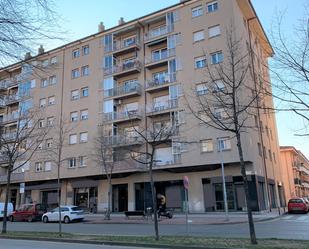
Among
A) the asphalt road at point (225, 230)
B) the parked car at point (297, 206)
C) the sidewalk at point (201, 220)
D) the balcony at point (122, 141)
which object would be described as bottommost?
the asphalt road at point (225, 230)

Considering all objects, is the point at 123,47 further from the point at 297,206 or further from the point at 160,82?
the point at 297,206

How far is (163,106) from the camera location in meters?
→ 35.2

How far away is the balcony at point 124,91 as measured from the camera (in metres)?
37.0

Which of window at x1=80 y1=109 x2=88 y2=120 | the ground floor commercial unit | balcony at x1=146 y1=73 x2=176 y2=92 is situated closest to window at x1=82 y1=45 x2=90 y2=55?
window at x1=80 y1=109 x2=88 y2=120

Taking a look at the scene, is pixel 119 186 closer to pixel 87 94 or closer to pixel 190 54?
pixel 87 94

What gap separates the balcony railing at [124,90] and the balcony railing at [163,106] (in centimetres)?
246

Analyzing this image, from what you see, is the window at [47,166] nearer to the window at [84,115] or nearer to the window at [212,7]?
the window at [84,115]

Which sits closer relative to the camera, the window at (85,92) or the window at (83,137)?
the window at (83,137)

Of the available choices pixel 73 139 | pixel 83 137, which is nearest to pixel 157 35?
pixel 83 137

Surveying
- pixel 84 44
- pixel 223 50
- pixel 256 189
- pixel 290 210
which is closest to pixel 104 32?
pixel 84 44

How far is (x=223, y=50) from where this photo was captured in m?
32.7

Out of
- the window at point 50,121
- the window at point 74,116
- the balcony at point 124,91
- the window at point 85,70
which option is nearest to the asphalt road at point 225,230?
the balcony at point 124,91

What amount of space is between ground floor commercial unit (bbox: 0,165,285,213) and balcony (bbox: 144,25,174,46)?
13.9m

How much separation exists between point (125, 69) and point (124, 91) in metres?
2.52
